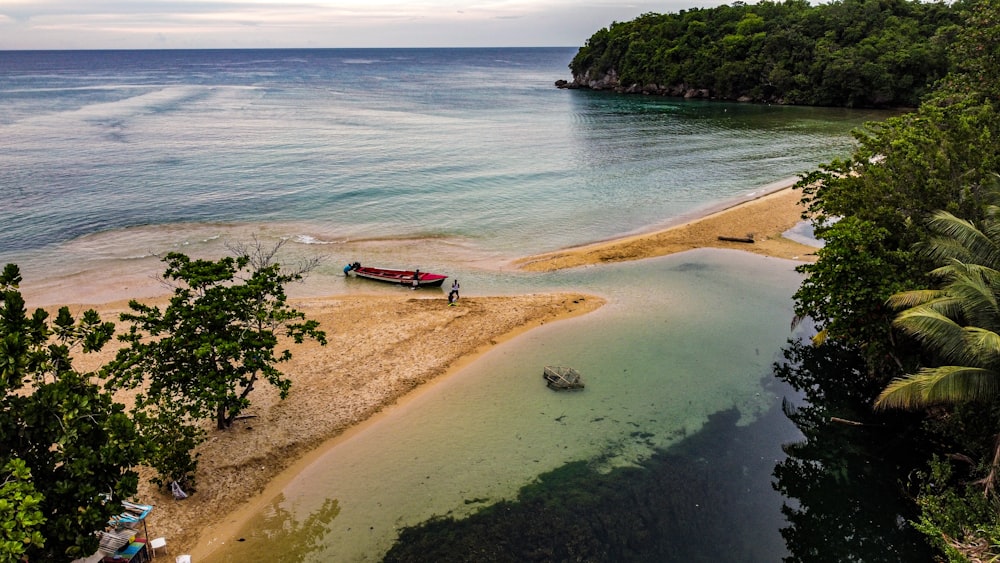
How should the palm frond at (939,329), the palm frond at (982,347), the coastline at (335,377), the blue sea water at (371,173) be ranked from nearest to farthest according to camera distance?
the palm frond at (982,347) < the palm frond at (939,329) < the coastline at (335,377) < the blue sea water at (371,173)

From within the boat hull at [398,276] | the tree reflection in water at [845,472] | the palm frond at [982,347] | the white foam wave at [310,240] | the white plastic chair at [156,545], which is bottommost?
the white plastic chair at [156,545]

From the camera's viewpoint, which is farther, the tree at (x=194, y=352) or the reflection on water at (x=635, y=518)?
the tree at (x=194, y=352)

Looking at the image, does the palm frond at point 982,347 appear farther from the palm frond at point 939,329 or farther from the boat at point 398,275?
the boat at point 398,275

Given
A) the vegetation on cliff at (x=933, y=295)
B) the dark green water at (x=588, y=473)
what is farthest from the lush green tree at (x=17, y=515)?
the vegetation on cliff at (x=933, y=295)

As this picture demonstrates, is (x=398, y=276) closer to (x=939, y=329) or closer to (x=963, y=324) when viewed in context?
(x=939, y=329)

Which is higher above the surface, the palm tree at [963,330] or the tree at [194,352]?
the palm tree at [963,330]

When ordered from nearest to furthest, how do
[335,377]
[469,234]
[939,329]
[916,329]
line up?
[939,329]
[916,329]
[335,377]
[469,234]


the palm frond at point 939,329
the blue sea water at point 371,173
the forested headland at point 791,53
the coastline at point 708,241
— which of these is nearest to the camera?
the palm frond at point 939,329

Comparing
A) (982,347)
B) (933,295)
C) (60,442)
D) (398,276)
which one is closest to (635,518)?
(982,347)
